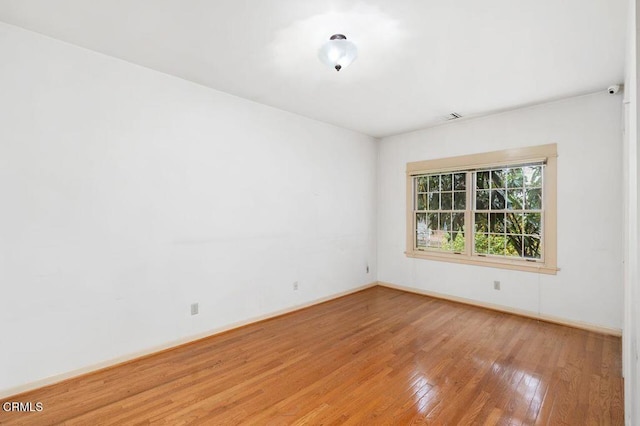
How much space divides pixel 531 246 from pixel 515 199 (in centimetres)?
67

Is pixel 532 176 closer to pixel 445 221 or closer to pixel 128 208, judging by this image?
pixel 445 221

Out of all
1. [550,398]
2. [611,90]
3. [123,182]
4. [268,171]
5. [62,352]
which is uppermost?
[611,90]

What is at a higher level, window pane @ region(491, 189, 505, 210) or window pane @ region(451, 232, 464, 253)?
window pane @ region(491, 189, 505, 210)

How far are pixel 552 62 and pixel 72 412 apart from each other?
4.87m

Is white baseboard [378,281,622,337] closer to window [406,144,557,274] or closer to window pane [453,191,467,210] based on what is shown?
window [406,144,557,274]

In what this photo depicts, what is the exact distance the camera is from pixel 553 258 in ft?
12.9

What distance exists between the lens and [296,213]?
4445 millimetres

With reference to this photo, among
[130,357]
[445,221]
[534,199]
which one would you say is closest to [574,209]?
[534,199]

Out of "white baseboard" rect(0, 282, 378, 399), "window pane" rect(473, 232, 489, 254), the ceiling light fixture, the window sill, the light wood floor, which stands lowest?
the light wood floor

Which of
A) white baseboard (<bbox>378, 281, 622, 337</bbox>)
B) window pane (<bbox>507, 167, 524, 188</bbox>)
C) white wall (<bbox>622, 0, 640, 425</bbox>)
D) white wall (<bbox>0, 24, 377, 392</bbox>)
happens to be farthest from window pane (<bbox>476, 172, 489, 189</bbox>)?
white wall (<bbox>622, 0, 640, 425</bbox>)

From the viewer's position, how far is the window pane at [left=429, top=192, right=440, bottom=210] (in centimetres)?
514

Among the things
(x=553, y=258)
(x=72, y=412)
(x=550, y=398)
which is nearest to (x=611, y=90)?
(x=553, y=258)

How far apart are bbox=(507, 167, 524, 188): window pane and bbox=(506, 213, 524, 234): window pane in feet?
1.36

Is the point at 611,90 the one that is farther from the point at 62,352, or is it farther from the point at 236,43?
the point at 62,352
